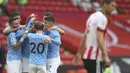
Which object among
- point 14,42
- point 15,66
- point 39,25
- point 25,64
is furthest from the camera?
point 25,64

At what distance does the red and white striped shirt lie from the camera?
7512mm

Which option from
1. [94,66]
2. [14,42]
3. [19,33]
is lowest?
[94,66]

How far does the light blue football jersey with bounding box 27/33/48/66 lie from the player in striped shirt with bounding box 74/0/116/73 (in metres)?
0.73

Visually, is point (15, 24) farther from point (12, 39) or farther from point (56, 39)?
point (56, 39)

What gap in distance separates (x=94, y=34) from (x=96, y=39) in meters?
0.09

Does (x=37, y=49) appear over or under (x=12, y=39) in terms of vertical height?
under

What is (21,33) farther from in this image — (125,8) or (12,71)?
(125,8)

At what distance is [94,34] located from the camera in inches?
Result: 299

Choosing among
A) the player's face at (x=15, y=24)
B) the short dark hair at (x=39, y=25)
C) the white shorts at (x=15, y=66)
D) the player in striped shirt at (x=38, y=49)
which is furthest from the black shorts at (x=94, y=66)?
the player's face at (x=15, y=24)

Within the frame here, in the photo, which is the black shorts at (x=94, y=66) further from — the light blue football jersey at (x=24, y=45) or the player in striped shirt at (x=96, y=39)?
the light blue football jersey at (x=24, y=45)

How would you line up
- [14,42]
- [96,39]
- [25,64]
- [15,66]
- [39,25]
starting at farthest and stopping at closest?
1. [25,64]
2. [15,66]
3. [14,42]
4. [39,25]
5. [96,39]

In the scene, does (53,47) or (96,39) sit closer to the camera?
(96,39)

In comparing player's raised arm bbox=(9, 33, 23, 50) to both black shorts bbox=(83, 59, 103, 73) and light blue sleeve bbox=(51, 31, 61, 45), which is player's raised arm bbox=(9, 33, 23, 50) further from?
black shorts bbox=(83, 59, 103, 73)

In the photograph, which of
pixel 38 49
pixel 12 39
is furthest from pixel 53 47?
pixel 12 39
